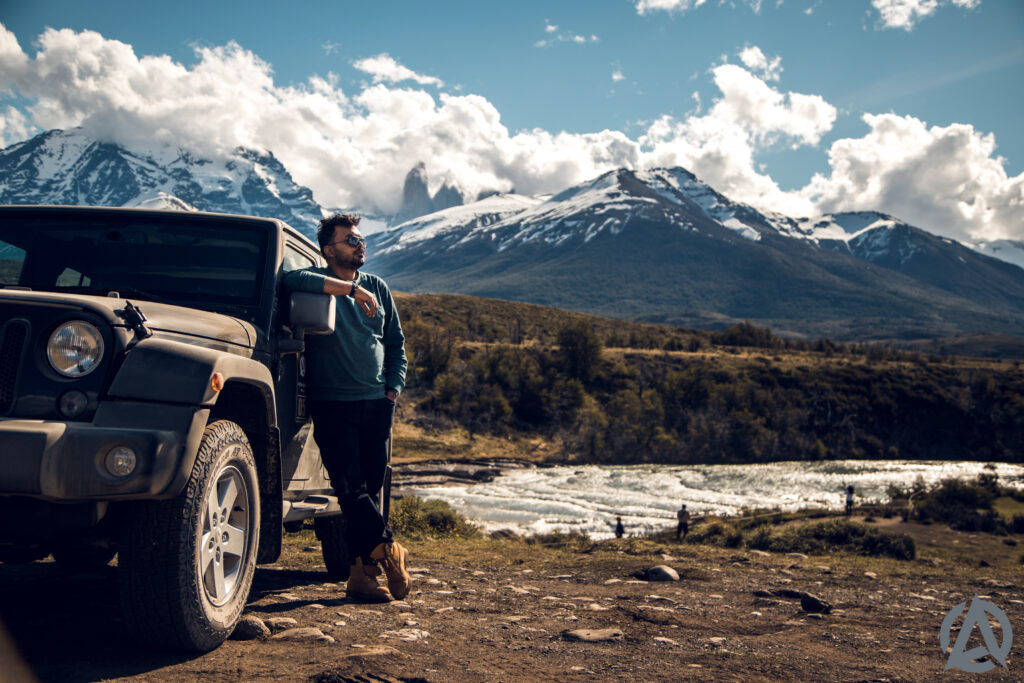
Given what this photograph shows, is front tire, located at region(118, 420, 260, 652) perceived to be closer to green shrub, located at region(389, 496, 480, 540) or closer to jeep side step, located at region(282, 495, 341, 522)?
jeep side step, located at region(282, 495, 341, 522)

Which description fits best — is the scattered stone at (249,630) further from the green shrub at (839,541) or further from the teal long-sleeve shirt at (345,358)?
the green shrub at (839,541)

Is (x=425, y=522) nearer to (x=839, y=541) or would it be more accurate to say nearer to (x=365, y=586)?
(x=365, y=586)

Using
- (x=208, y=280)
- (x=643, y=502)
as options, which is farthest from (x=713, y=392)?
(x=208, y=280)

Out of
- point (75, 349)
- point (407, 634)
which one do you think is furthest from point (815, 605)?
point (75, 349)

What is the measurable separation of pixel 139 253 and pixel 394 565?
7.95ft

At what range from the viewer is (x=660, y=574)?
707cm

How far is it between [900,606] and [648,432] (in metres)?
40.7

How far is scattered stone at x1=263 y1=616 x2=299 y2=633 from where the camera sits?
12.8ft

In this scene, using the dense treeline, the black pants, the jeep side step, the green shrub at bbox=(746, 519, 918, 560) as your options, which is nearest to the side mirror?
the black pants

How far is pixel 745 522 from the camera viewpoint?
1909 centimetres

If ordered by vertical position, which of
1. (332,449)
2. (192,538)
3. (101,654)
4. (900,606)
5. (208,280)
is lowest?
(900,606)

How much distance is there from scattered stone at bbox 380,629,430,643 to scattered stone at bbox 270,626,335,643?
12.7 inches

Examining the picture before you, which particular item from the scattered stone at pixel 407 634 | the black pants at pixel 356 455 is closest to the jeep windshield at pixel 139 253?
the black pants at pixel 356 455

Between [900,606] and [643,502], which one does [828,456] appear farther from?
[900,606]
